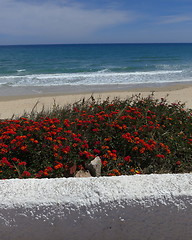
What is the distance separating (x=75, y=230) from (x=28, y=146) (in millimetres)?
1830

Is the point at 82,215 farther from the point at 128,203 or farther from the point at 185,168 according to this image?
the point at 185,168

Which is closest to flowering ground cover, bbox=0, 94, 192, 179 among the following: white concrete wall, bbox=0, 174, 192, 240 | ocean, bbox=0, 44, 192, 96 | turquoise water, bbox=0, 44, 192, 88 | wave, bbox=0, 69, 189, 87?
white concrete wall, bbox=0, 174, 192, 240

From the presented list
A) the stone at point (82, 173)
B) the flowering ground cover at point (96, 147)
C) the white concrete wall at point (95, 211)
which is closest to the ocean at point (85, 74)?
the flowering ground cover at point (96, 147)

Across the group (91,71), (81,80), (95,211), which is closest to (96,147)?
(95,211)

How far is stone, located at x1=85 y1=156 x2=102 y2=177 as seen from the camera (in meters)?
3.38

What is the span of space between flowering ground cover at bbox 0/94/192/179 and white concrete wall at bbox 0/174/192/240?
3.76 ft

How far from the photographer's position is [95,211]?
1.90 m

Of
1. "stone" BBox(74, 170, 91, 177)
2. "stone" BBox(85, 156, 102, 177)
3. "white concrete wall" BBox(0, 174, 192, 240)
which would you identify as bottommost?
"stone" BBox(74, 170, 91, 177)

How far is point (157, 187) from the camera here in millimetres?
1969

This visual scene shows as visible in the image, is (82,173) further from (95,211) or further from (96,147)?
(95,211)

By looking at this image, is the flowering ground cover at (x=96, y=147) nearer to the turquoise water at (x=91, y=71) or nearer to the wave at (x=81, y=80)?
the turquoise water at (x=91, y=71)

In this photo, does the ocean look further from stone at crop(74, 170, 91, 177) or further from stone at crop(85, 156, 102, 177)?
stone at crop(85, 156, 102, 177)

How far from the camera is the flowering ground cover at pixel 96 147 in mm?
3451

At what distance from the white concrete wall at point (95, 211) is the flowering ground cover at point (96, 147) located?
1.15 meters
